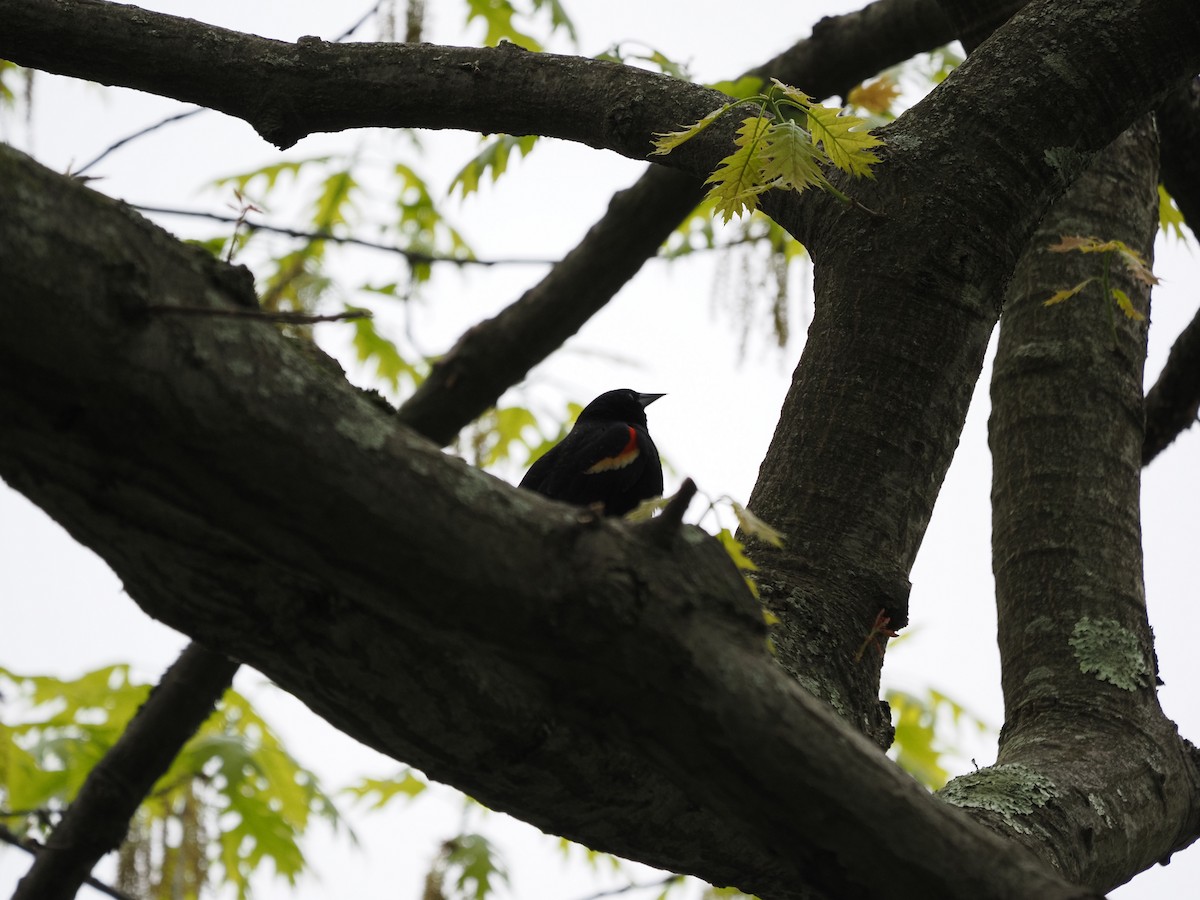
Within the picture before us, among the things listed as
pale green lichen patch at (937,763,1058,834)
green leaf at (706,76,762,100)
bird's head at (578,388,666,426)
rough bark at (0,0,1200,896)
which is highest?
green leaf at (706,76,762,100)

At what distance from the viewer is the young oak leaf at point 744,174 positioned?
232 cm

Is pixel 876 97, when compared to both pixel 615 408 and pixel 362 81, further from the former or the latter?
pixel 362 81

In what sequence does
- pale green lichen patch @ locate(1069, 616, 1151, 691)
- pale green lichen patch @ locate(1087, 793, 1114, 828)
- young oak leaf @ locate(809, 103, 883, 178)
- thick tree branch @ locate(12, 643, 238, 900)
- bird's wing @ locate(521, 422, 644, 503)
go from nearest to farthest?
1. young oak leaf @ locate(809, 103, 883, 178)
2. pale green lichen patch @ locate(1087, 793, 1114, 828)
3. pale green lichen patch @ locate(1069, 616, 1151, 691)
4. thick tree branch @ locate(12, 643, 238, 900)
5. bird's wing @ locate(521, 422, 644, 503)

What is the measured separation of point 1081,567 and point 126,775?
3.00m

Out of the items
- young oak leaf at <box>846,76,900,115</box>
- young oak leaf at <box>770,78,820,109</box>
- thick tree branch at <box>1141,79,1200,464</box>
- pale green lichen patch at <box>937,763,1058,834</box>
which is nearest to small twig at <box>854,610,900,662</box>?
pale green lichen patch at <box>937,763,1058,834</box>

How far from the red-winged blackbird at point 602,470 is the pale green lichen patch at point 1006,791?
2208mm

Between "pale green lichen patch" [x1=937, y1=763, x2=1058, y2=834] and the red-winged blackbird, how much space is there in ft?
7.24

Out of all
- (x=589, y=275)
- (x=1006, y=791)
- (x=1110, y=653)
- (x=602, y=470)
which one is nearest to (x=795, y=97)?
(x=1006, y=791)

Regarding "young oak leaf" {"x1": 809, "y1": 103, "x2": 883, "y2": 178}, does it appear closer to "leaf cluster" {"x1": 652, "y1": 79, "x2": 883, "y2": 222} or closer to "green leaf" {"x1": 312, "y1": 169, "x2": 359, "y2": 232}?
"leaf cluster" {"x1": 652, "y1": 79, "x2": 883, "y2": 222}

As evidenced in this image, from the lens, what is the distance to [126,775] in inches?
146

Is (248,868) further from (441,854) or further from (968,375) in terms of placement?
(968,375)

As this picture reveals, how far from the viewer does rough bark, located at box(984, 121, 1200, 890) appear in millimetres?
2455

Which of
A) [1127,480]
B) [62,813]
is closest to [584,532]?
[1127,480]

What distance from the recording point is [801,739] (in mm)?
1511
